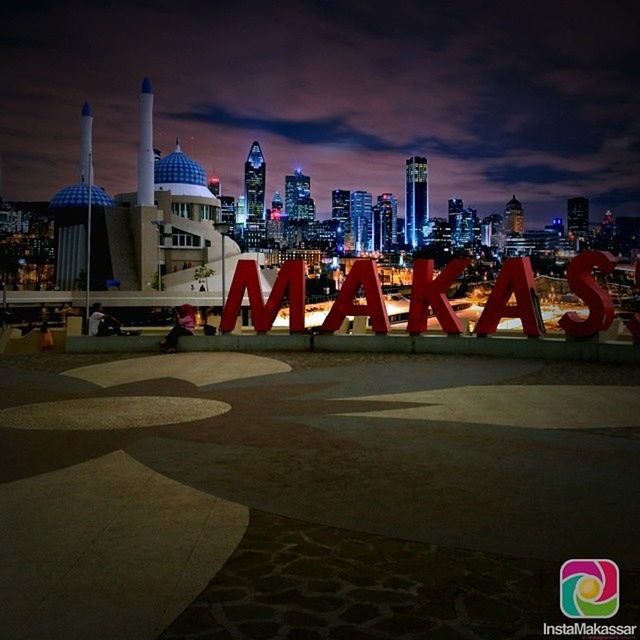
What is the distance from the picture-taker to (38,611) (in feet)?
16.3

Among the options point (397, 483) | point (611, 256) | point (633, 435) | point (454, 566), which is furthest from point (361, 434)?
point (611, 256)

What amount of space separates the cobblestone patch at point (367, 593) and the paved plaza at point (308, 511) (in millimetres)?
18

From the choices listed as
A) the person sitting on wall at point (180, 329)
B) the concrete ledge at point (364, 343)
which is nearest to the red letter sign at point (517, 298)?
the concrete ledge at point (364, 343)

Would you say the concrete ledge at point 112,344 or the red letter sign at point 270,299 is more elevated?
the red letter sign at point 270,299

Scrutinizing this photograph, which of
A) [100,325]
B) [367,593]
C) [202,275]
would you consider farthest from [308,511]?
[202,275]

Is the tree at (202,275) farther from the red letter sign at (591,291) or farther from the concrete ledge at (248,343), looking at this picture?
the red letter sign at (591,291)

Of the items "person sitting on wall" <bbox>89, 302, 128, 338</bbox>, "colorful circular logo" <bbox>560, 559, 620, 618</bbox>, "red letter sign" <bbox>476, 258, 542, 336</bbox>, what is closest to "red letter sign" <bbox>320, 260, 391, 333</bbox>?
"red letter sign" <bbox>476, 258, 542, 336</bbox>

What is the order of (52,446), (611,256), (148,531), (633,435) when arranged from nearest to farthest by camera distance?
1. (148,531)
2. (52,446)
3. (633,435)
4. (611,256)

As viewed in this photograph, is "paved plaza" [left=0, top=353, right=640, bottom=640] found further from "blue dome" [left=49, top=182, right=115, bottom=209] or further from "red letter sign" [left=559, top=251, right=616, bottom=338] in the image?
"blue dome" [left=49, top=182, right=115, bottom=209]

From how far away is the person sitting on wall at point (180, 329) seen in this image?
74.9 feet

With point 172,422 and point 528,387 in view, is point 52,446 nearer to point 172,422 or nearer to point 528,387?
point 172,422

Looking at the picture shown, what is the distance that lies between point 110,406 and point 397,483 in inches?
279

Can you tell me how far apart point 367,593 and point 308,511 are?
194 centimetres

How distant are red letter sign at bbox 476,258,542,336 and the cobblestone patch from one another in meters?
15.8
